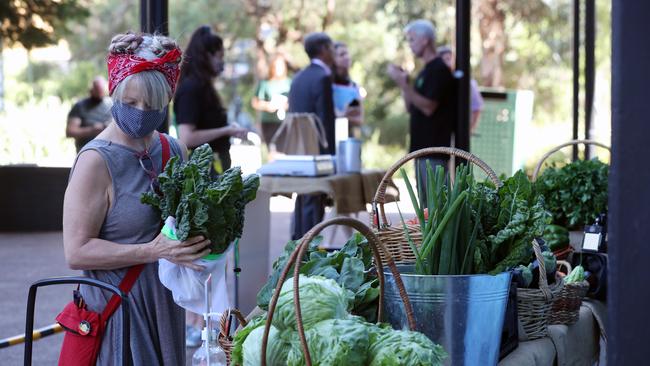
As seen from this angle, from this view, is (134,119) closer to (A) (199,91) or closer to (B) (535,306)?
(B) (535,306)

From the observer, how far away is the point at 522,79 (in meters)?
28.5

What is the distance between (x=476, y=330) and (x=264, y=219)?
4.96 m

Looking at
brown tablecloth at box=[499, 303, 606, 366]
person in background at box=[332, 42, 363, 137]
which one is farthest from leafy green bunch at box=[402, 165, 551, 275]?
person in background at box=[332, 42, 363, 137]

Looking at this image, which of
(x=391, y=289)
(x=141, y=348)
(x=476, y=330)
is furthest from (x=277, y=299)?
(x=141, y=348)

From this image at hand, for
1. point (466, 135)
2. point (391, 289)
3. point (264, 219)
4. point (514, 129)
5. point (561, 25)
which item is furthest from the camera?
point (561, 25)

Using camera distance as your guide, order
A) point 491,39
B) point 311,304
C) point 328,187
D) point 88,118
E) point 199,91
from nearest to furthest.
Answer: point 311,304, point 199,91, point 328,187, point 88,118, point 491,39

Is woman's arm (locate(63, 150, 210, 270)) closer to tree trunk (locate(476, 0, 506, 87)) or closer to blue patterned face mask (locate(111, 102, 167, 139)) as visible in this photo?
blue patterned face mask (locate(111, 102, 167, 139))

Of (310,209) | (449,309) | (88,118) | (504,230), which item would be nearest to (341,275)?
(449,309)

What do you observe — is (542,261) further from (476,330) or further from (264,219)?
(264,219)

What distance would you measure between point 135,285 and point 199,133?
3.66 metres

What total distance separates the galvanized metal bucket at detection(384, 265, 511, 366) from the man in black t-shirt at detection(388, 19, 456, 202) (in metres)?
5.76

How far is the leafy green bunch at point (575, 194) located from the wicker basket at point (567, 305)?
4.13 ft

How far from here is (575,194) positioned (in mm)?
4766

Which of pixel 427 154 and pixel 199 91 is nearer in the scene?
pixel 427 154
